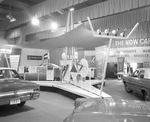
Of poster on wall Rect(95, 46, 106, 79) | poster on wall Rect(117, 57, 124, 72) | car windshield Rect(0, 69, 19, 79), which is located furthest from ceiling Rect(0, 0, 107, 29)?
car windshield Rect(0, 69, 19, 79)

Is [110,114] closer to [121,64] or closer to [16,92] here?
[16,92]

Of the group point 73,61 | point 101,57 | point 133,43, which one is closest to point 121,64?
point 133,43

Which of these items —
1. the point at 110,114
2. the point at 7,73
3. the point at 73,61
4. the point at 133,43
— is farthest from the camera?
the point at 133,43

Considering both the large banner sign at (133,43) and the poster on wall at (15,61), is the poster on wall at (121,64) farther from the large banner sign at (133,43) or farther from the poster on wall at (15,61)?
the poster on wall at (15,61)

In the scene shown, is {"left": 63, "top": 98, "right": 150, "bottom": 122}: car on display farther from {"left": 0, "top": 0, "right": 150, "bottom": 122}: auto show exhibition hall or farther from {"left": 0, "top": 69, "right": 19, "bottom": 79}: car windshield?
{"left": 0, "top": 69, "right": 19, "bottom": 79}: car windshield

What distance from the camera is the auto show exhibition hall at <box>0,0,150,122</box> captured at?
379 cm

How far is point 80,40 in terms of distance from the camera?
6500 millimetres

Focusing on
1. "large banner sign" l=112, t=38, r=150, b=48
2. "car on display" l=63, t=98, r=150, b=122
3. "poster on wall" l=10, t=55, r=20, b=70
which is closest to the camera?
"car on display" l=63, t=98, r=150, b=122

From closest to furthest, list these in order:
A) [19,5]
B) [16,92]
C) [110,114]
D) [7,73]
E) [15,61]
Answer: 1. [110,114]
2. [16,92]
3. [7,73]
4. [15,61]
5. [19,5]

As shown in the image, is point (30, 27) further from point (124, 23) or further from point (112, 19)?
point (124, 23)

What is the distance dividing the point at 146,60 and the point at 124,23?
18.8 ft

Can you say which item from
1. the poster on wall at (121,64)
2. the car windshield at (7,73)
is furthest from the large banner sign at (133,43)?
the car windshield at (7,73)

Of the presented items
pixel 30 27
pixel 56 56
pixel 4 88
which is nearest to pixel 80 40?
pixel 4 88

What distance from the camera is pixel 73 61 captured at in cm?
766
